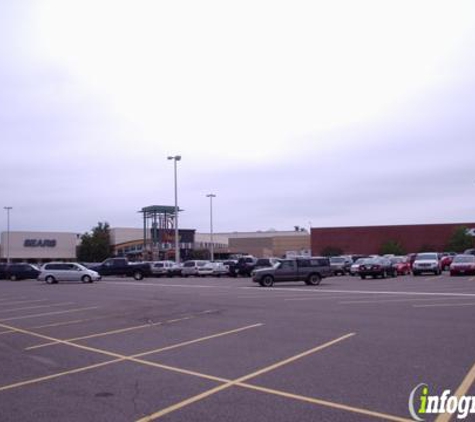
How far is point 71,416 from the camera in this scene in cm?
714

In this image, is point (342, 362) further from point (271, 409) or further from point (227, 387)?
point (271, 409)

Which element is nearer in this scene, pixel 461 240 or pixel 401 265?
pixel 401 265

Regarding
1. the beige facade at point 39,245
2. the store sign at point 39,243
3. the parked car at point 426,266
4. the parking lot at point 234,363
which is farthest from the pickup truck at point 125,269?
the store sign at point 39,243

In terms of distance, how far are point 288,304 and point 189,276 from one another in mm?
34806

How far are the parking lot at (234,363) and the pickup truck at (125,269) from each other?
30012 mm

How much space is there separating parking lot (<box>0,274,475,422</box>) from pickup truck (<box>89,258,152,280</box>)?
30.0 m

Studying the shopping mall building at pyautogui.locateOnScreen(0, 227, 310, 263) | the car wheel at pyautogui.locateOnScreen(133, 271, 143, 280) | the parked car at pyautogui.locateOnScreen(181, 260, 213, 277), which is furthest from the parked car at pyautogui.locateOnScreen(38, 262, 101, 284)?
the shopping mall building at pyautogui.locateOnScreen(0, 227, 310, 263)

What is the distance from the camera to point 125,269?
50.5m

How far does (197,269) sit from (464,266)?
22.4 meters

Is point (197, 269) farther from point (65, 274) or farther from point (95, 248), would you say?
point (95, 248)

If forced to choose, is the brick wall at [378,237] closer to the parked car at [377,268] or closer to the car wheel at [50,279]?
the parked car at [377,268]

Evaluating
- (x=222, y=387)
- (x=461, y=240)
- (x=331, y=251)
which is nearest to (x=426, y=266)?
(x=222, y=387)

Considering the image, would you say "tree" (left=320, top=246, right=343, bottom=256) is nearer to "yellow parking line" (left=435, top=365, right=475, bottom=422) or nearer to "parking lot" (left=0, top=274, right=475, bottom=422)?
"parking lot" (left=0, top=274, right=475, bottom=422)

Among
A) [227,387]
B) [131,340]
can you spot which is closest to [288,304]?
[131,340]
